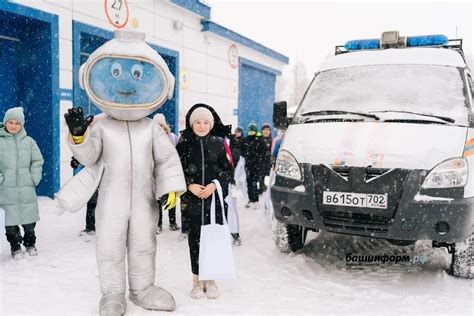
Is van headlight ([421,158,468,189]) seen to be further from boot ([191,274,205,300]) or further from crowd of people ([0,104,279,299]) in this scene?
boot ([191,274,205,300])

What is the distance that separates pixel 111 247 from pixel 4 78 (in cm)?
603

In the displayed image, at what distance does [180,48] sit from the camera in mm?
11992

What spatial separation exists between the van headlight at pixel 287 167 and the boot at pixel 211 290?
49.4 inches

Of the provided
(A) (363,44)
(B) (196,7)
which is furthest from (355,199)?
(B) (196,7)

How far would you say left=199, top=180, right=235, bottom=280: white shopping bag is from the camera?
353cm

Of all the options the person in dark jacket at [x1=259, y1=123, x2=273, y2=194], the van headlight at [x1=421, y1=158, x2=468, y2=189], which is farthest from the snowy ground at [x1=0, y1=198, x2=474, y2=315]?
the person in dark jacket at [x1=259, y1=123, x2=273, y2=194]

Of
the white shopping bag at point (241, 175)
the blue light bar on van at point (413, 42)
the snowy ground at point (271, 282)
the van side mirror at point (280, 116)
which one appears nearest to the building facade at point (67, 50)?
the snowy ground at point (271, 282)

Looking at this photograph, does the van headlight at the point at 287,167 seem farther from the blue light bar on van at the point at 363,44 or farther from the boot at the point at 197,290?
the blue light bar on van at the point at 363,44

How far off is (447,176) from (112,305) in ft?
9.38

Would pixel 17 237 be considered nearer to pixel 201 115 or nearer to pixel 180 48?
pixel 201 115

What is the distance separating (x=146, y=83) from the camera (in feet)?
10.8

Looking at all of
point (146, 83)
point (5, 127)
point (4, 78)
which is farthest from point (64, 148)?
point (146, 83)

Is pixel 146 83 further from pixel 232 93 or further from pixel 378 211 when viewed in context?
pixel 232 93

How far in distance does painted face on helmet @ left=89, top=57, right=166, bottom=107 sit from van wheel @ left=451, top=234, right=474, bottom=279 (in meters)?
3.14
